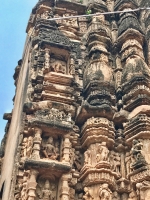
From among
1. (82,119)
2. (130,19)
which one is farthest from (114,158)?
(130,19)

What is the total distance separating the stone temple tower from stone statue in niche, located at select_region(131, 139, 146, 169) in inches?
0.7

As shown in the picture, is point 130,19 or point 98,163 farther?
point 130,19

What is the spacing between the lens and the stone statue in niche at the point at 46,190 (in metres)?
5.77

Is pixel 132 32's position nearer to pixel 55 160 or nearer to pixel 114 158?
pixel 114 158

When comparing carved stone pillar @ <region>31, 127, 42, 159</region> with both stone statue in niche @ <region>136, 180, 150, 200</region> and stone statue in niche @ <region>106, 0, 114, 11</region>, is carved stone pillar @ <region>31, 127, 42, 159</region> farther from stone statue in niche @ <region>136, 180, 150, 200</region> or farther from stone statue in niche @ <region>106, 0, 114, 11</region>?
stone statue in niche @ <region>106, 0, 114, 11</region>

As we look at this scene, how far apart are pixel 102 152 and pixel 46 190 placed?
4.15 ft

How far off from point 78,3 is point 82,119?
531 cm

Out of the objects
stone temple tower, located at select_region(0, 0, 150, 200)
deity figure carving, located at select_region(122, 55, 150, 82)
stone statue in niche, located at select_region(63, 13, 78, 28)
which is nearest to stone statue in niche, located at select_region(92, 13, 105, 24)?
stone temple tower, located at select_region(0, 0, 150, 200)

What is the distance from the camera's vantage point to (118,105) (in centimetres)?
766

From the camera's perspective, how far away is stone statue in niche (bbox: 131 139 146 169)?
20.1ft

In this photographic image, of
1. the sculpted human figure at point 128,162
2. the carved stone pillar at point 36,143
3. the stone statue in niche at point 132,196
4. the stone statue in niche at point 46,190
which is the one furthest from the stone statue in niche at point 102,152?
the carved stone pillar at point 36,143

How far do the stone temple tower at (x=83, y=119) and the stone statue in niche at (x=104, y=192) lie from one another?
0.02m

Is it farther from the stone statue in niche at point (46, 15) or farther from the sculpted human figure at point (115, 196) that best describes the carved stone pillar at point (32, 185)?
the stone statue in niche at point (46, 15)

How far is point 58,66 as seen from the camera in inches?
324
